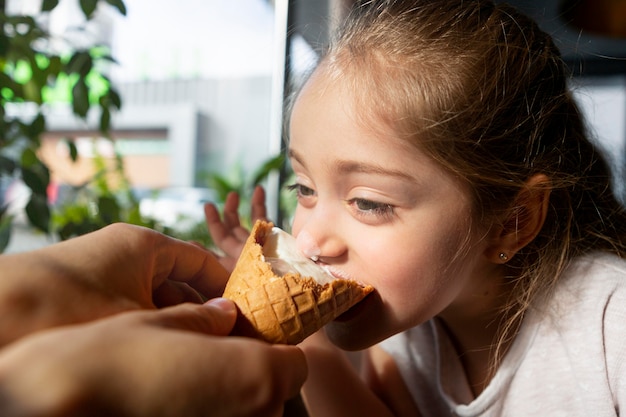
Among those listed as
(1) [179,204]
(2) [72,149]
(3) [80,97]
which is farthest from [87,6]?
(1) [179,204]

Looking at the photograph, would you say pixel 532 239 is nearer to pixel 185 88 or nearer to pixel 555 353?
pixel 555 353

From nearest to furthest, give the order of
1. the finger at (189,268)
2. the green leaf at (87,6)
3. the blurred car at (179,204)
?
the finger at (189,268), the green leaf at (87,6), the blurred car at (179,204)

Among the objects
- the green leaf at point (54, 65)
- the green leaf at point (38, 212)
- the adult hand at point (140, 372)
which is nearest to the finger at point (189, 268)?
the adult hand at point (140, 372)

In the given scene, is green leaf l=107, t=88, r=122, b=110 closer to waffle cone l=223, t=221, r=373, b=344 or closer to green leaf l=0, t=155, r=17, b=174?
green leaf l=0, t=155, r=17, b=174

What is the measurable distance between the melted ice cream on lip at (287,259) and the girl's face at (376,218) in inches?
0.9

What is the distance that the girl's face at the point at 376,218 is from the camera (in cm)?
98

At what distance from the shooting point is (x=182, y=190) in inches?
107

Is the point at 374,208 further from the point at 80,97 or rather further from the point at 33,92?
the point at 33,92

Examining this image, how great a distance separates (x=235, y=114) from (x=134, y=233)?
7.29 feet

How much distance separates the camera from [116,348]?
462 mm

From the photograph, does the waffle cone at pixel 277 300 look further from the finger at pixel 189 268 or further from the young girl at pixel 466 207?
the young girl at pixel 466 207

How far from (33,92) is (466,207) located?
103cm

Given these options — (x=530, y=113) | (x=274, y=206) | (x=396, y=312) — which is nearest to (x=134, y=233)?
(x=396, y=312)

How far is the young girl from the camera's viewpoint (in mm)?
999
